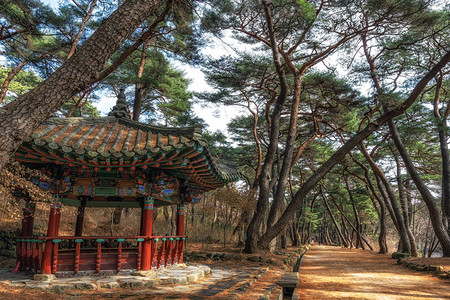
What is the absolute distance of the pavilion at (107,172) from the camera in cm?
555

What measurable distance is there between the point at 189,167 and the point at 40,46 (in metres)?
10.5

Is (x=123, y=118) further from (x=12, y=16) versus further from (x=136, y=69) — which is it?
(x=136, y=69)

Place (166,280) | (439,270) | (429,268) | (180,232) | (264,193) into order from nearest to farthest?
(166,280), (180,232), (439,270), (429,268), (264,193)

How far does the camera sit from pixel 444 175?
12578 mm

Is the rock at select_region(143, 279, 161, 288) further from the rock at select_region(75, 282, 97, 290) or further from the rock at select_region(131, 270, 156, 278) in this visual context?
the rock at select_region(75, 282, 97, 290)

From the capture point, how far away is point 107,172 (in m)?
6.68

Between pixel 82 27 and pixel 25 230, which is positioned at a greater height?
pixel 82 27

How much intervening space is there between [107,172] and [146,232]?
1575mm

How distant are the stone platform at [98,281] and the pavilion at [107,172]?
294 millimetres

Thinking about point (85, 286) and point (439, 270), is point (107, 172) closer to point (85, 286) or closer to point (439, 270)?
point (85, 286)

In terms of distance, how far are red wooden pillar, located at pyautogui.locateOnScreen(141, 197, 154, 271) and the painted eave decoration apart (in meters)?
0.87

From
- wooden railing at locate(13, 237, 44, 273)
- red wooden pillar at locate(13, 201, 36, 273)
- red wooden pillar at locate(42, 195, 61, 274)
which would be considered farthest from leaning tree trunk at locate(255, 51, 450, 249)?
red wooden pillar at locate(13, 201, 36, 273)

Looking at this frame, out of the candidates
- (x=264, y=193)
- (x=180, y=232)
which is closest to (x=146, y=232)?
(x=180, y=232)

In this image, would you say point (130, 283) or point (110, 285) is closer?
point (110, 285)
